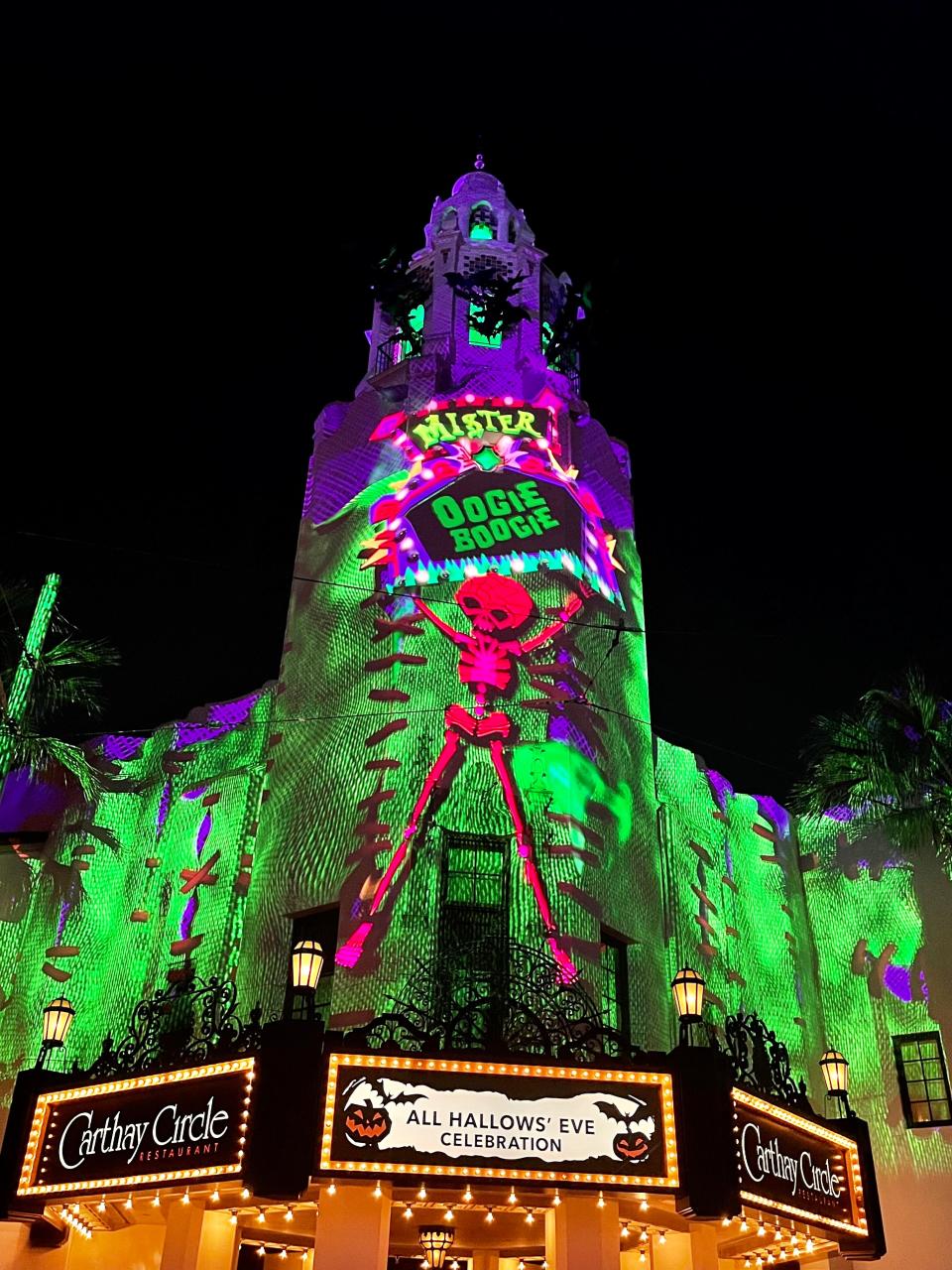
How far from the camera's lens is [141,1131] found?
48.5ft

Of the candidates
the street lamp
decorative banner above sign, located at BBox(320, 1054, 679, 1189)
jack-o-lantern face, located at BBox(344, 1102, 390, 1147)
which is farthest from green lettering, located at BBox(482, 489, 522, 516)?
jack-o-lantern face, located at BBox(344, 1102, 390, 1147)

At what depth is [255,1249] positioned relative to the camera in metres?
20.3

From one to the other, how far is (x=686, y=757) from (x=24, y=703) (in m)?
13.7

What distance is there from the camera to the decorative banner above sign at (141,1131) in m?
14.0

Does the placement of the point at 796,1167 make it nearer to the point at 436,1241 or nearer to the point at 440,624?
the point at 436,1241

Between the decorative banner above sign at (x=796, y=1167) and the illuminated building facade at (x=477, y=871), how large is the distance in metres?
0.09

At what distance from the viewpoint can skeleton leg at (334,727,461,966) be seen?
18688mm

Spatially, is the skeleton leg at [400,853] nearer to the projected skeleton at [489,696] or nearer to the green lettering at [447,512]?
the projected skeleton at [489,696]

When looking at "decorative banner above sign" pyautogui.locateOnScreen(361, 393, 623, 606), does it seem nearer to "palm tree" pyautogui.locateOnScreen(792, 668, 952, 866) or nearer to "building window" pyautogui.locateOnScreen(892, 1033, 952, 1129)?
"palm tree" pyautogui.locateOnScreen(792, 668, 952, 866)

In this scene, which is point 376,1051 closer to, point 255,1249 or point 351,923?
point 351,923

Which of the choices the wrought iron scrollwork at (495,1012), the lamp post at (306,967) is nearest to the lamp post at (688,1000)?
the wrought iron scrollwork at (495,1012)

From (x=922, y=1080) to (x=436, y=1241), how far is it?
10081 mm

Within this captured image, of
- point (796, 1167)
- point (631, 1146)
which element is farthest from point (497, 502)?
point (796, 1167)

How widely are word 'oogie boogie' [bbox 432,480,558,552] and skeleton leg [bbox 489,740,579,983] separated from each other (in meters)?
4.72
